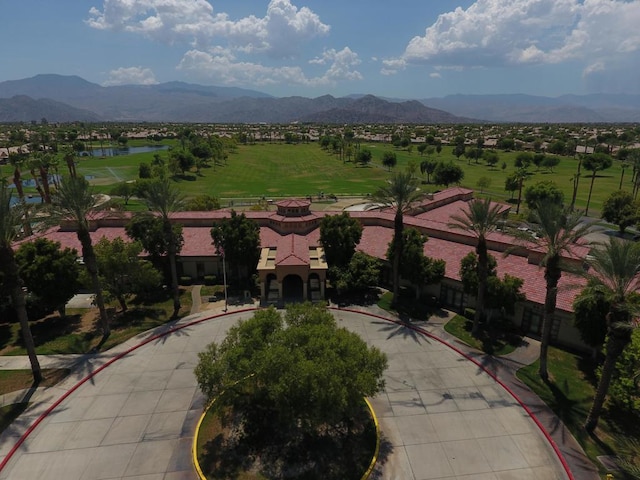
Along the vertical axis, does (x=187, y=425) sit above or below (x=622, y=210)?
below

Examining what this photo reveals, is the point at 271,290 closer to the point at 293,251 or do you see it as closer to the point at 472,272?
the point at 293,251

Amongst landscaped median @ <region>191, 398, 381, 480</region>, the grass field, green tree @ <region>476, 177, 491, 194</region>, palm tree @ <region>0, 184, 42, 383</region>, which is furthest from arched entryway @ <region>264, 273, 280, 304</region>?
green tree @ <region>476, 177, 491, 194</region>

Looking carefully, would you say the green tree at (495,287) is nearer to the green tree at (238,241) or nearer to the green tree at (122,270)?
the green tree at (238,241)

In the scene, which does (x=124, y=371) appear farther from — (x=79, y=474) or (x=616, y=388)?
(x=616, y=388)

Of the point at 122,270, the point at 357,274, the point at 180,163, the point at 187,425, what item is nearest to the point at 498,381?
the point at 357,274

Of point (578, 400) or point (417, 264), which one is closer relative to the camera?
point (578, 400)

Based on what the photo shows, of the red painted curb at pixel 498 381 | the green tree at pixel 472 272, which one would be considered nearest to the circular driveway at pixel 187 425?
the red painted curb at pixel 498 381

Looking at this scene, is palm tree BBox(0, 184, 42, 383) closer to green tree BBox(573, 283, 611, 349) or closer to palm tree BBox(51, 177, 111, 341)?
palm tree BBox(51, 177, 111, 341)
